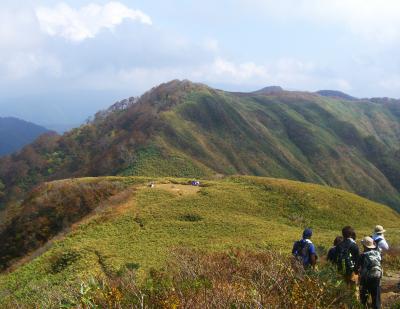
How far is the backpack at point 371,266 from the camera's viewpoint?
12.7 m

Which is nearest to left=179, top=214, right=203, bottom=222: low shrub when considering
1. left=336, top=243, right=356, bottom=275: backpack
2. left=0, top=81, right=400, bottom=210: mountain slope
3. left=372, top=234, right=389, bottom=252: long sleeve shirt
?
left=372, top=234, right=389, bottom=252: long sleeve shirt

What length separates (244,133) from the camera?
15012cm

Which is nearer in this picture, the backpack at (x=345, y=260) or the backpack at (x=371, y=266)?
the backpack at (x=371, y=266)

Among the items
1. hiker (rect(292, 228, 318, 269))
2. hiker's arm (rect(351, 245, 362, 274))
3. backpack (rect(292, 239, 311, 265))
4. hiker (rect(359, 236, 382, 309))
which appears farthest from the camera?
backpack (rect(292, 239, 311, 265))

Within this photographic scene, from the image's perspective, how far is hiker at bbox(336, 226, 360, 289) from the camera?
13.7m

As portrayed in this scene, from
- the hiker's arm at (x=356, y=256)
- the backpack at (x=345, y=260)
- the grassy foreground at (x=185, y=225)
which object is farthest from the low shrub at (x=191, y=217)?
the hiker's arm at (x=356, y=256)

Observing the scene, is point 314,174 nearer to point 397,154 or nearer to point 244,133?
point 244,133

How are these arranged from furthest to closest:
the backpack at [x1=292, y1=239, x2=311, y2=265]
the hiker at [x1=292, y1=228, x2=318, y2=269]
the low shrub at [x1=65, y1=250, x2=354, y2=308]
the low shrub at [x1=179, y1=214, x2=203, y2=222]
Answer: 1. the low shrub at [x1=179, y1=214, x2=203, y2=222]
2. the backpack at [x1=292, y1=239, x2=311, y2=265]
3. the hiker at [x1=292, y1=228, x2=318, y2=269]
4. the low shrub at [x1=65, y1=250, x2=354, y2=308]

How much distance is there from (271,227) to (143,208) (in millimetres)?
13162

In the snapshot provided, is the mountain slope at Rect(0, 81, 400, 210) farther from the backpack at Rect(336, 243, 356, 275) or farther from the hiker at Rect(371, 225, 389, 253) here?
the backpack at Rect(336, 243, 356, 275)

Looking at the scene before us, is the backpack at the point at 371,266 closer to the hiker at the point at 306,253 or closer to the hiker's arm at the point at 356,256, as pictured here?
the hiker's arm at the point at 356,256

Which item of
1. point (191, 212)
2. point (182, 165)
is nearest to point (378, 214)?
point (191, 212)

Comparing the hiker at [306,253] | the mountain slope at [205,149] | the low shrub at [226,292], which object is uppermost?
the low shrub at [226,292]

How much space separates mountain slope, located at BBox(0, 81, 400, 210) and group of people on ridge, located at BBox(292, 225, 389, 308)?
7740cm
